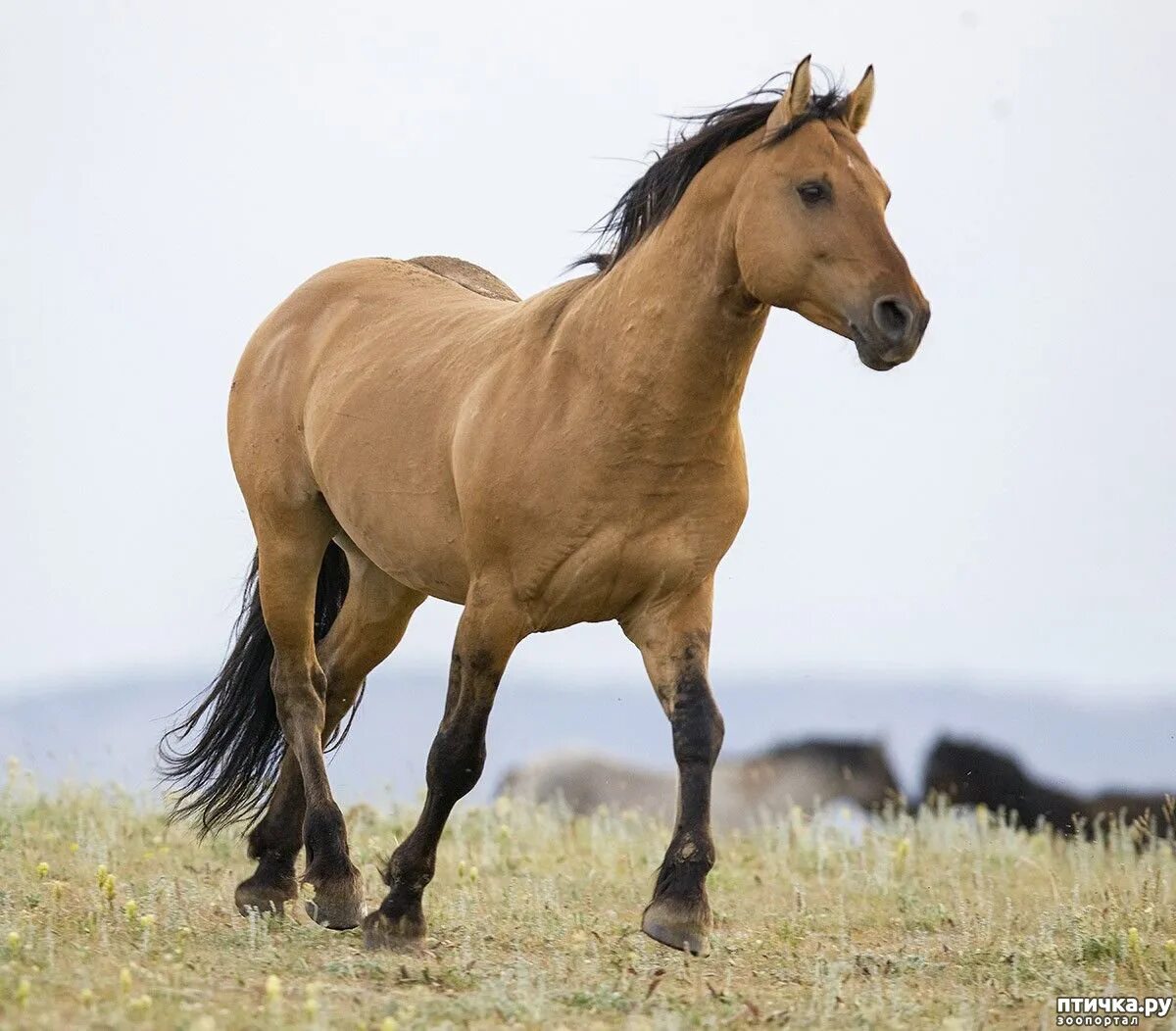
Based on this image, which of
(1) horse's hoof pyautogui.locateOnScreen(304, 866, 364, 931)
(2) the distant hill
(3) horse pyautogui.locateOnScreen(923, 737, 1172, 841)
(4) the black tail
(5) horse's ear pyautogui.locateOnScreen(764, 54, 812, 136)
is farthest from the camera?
(3) horse pyautogui.locateOnScreen(923, 737, 1172, 841)

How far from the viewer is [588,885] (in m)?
7.23

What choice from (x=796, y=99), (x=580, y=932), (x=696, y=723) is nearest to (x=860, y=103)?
(x=796, y=99)

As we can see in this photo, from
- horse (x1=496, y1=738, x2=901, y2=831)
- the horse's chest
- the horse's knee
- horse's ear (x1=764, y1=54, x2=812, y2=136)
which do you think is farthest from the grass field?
horse (x1=496, y1=738, x2=901, y2=831)

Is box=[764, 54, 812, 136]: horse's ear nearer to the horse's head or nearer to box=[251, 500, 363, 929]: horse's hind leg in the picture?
the horse's head

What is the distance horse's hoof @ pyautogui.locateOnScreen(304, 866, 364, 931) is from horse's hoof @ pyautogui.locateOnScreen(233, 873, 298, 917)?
0.32m

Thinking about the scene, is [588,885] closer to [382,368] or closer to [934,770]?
[382,368]

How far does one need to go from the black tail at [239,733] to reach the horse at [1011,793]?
6.28 metres

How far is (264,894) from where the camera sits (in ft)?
22.1

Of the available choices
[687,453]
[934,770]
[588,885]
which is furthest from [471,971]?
[934,770]

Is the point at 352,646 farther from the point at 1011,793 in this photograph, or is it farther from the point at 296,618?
the point at 1011,793

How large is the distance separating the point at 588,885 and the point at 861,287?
10.2 ft

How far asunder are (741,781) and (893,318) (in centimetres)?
978

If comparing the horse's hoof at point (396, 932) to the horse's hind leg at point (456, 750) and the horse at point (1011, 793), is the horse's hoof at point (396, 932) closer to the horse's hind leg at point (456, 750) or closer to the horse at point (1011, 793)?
the horse's hind leg at point (456, 750)

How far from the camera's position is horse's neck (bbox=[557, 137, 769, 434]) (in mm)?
5438
